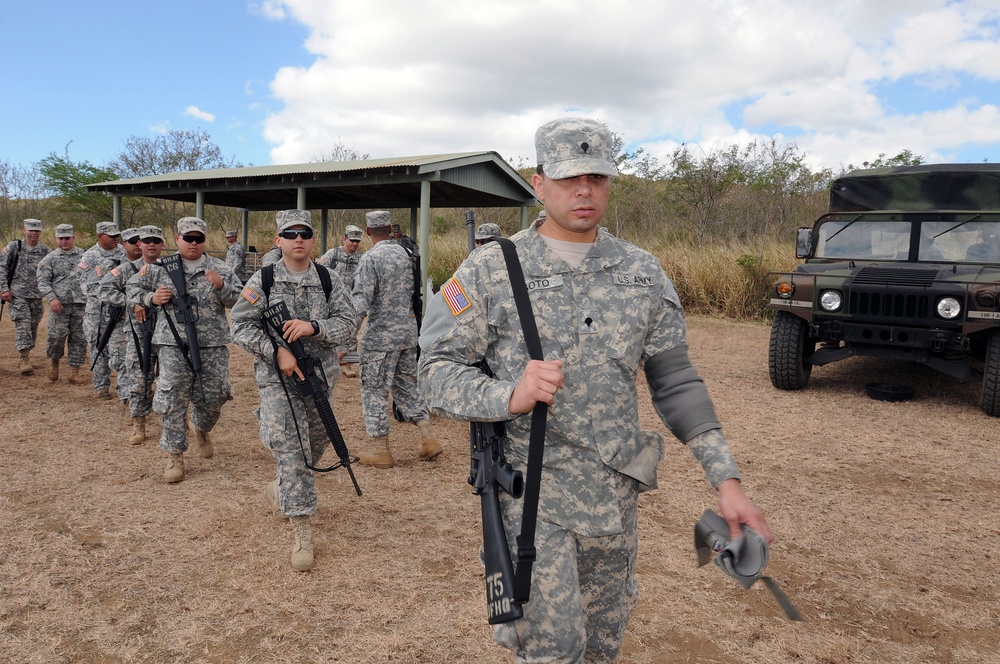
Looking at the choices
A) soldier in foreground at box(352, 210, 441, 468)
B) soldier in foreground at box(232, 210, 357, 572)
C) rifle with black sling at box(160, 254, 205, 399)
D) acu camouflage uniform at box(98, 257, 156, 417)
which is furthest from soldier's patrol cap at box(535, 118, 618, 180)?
acu camouflage uniform at box(98, 257, 156, 417)

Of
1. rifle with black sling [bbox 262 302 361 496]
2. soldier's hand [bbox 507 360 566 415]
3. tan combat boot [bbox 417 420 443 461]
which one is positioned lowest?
tan combat boot [bbox 417 420 443 461]

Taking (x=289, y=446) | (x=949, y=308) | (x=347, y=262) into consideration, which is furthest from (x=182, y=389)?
(x=949, y=308)

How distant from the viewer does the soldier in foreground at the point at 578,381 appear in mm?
1773

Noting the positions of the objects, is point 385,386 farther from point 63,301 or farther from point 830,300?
point 63,301

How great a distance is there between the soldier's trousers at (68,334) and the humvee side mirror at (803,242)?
801 centimetres

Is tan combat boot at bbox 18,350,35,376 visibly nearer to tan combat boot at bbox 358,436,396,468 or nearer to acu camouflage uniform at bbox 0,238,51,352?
acu camouflage uniform at bbox 0,238,51,352

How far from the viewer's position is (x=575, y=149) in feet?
6.04

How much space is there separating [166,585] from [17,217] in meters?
36.9

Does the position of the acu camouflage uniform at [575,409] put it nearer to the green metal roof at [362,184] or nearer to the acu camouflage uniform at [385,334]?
the acu camouflage uniform at [385,334]

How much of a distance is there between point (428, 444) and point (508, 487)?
147 inches

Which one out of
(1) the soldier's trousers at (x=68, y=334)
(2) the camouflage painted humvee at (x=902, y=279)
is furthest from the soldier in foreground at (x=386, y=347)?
(1) the soldier's trousers at (x=68, y=334)

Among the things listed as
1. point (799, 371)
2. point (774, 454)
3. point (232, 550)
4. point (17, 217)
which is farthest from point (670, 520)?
point (17, 217)

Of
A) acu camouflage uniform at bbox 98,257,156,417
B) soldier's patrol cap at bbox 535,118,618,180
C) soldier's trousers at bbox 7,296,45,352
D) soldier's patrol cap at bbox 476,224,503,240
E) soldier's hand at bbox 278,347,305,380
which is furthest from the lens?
soldier's trousers at bbox 7,296,45,352

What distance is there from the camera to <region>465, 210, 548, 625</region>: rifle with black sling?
1.69 m
